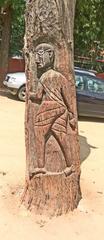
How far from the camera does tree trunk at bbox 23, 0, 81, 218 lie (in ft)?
19.2

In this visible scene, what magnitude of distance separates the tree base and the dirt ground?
4.3 inches

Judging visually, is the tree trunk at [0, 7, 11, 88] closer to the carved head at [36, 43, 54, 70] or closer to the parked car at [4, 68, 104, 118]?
the parked car at [4, 68, 104, 118]

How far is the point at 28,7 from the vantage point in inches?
234

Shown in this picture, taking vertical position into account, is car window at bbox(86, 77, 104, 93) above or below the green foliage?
below

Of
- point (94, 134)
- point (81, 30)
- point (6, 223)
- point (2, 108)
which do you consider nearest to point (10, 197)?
point (6, 223)

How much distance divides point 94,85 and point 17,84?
9.97ft

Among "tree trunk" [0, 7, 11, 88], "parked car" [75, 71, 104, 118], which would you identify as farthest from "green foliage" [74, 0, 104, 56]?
"parked car" [75, 71, 104, 118]

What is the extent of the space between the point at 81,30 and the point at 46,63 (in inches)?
638

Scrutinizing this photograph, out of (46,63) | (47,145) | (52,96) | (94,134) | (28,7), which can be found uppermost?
(28,7)

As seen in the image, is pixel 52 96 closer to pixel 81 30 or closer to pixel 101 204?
pixel 101 204

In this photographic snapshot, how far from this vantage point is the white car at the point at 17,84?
1686cm

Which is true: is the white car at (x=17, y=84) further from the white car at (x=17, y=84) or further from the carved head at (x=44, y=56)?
the carved head at (x=44, y=56)

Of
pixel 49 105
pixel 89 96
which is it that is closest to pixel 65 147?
pixel 49 105

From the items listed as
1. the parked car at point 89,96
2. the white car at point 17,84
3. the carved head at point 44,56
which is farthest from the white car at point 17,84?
the carved head at point 44,56
